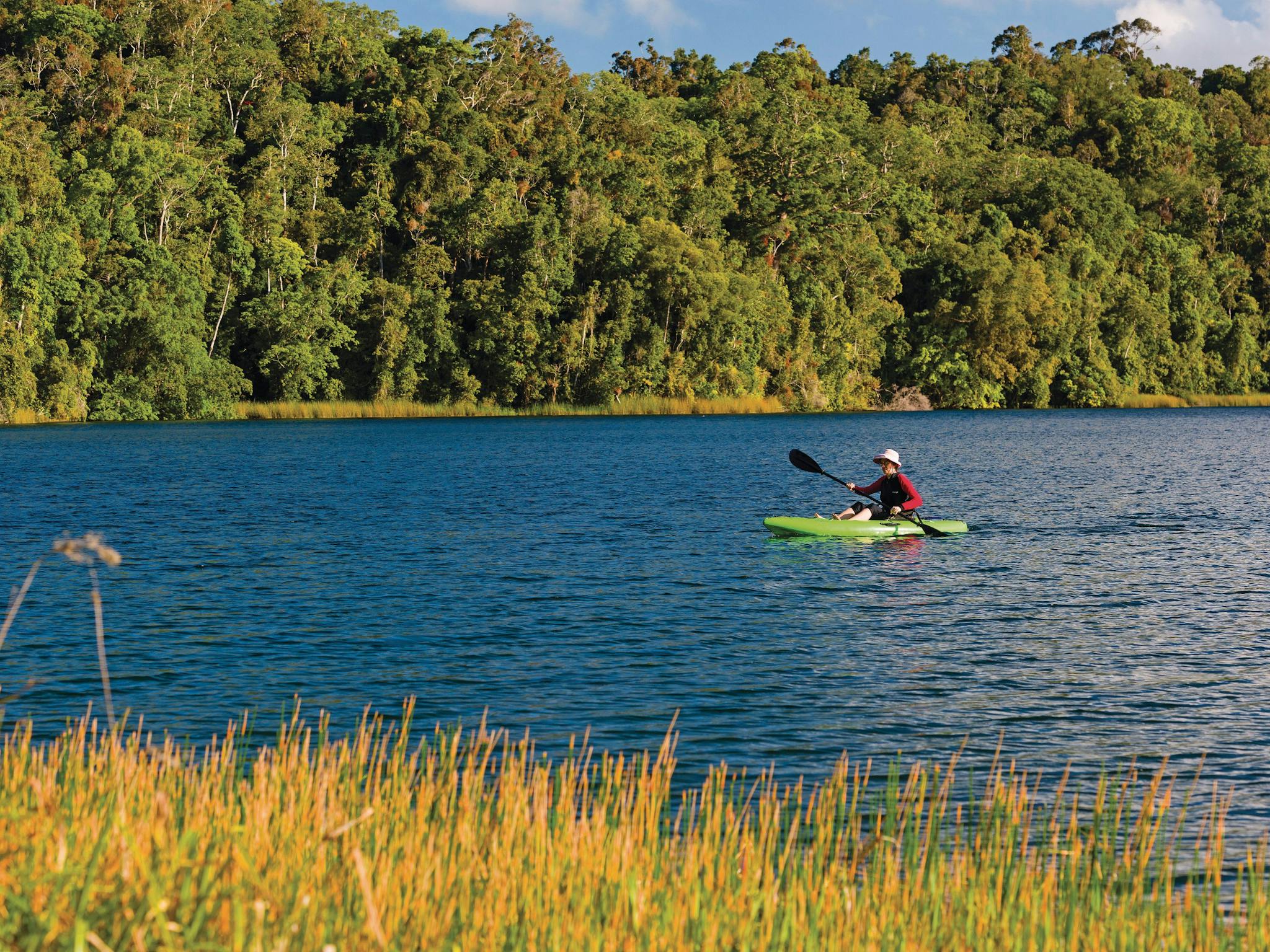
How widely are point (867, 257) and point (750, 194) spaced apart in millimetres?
8863

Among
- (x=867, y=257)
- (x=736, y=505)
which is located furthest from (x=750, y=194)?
(x=736, y=505)

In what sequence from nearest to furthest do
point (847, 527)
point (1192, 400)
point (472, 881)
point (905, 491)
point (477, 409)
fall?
point (472, 881) → point (847, 527) → point (905, 491) → point (477, 409) → point (1192, 400)

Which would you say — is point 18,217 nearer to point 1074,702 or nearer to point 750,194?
point 750,194

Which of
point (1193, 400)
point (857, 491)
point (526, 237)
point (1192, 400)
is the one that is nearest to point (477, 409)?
point (526, 237)

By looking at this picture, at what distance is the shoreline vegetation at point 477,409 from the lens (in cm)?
7488

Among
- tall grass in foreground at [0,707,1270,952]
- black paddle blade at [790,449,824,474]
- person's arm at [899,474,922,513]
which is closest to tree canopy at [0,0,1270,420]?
black paddle blade at [790,449,824,474]

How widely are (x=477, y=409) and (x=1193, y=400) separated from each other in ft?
173

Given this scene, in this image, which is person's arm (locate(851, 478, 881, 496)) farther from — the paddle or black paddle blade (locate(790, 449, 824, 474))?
black paddle blade (locate(790, 449, 824, 474))

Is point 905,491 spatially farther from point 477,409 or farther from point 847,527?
point 477,409

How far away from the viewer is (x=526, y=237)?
81.6m

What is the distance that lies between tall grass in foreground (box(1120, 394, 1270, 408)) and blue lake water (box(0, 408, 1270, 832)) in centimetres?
6383

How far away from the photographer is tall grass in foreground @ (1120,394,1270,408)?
99.0 m

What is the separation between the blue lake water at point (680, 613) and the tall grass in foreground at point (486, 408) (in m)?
37.1

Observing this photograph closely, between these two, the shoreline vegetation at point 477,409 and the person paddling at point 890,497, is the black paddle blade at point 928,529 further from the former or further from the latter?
the shoreline vegetation at point 477,409
